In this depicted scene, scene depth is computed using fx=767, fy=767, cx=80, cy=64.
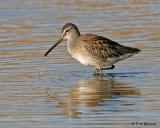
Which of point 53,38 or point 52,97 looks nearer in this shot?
point 52,97

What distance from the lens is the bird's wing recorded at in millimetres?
13335

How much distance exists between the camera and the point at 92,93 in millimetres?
11328

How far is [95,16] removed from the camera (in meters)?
18.7

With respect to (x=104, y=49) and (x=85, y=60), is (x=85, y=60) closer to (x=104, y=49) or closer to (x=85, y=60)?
(x=85, y=60)

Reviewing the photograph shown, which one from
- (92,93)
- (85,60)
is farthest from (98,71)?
(92,93)

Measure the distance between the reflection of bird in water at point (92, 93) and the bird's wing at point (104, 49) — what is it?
91cm

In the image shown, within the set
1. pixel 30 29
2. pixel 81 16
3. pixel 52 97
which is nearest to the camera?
pixel 52 97

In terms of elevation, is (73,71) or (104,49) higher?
(104,49)

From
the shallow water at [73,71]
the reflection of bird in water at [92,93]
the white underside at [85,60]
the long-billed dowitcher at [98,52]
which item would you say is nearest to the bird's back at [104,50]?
the long-billed dowitcher at [98,52]

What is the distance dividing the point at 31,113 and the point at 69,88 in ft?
5.89

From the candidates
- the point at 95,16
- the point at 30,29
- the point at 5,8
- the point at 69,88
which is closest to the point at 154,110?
the point at 69,88

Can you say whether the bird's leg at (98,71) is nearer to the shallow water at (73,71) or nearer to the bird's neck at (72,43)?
the shallow water at (73,71)

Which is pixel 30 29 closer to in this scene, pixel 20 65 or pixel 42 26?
pixel 42 26

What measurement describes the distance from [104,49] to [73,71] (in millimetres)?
674
